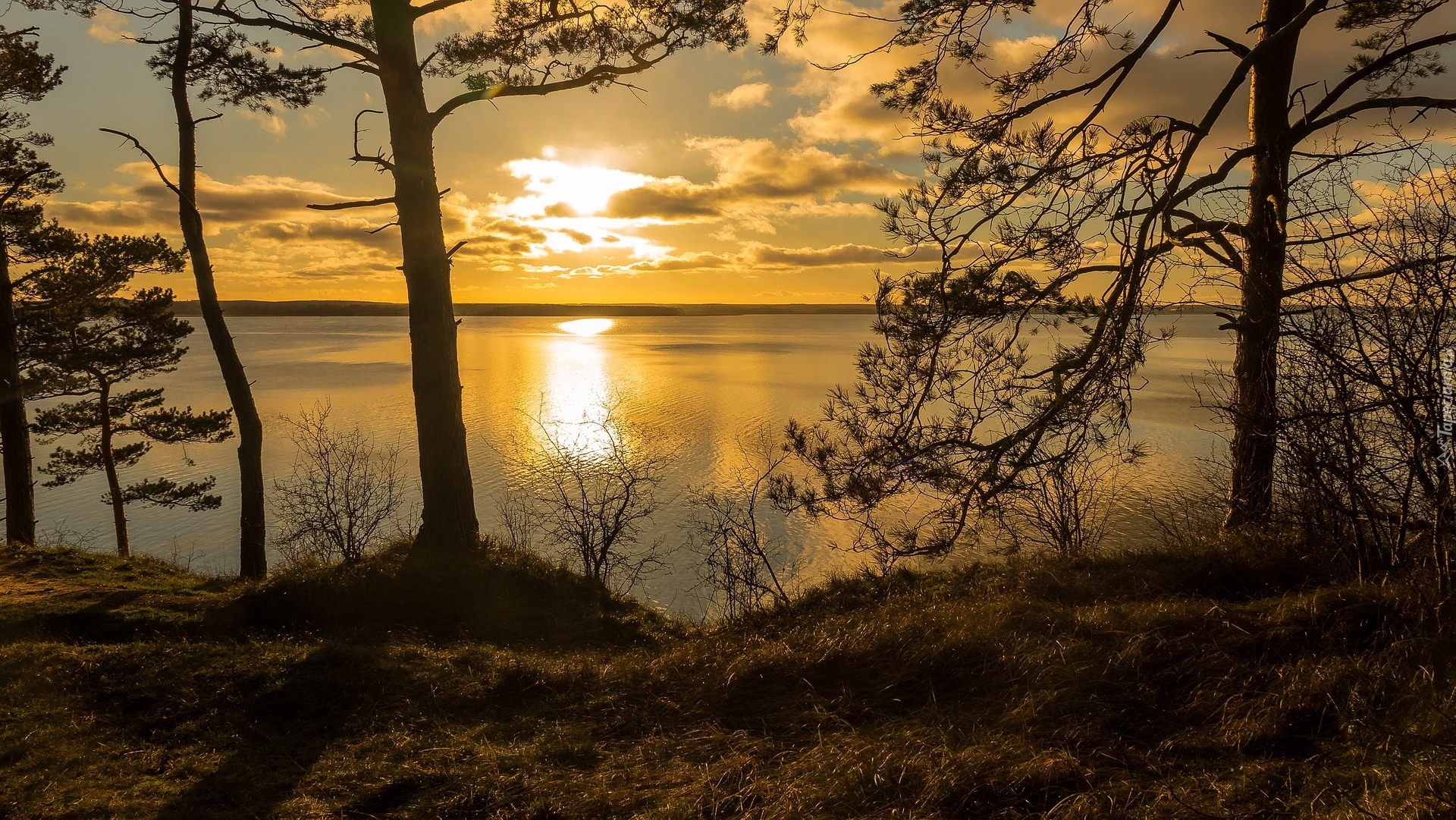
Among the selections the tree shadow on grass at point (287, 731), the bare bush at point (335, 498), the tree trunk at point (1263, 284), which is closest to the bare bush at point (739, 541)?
the bare bush at point (335, 498)

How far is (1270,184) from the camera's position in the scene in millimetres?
6102

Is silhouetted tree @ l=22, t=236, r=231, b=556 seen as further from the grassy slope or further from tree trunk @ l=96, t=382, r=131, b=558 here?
the grassy slope

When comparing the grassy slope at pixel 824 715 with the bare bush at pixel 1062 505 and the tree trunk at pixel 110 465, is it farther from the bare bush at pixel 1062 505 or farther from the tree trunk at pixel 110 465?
the tree trunk at pixel 110 465

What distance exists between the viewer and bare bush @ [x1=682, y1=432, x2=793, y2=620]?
10.7 m

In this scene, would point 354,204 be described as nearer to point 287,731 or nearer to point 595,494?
point 287,731

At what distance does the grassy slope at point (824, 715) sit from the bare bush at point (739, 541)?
4288 mm

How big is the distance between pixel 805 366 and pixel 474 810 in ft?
154

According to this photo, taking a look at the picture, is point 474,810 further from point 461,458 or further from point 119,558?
point 119,558

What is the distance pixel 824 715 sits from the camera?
13.5ft

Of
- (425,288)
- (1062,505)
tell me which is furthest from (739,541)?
(425,288)

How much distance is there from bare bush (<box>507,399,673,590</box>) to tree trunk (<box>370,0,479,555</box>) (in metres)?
2.06

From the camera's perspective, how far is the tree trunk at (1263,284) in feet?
16.1

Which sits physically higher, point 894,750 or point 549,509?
point 894,750

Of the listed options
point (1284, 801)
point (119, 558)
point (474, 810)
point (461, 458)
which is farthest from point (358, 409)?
point (1284, 801)
